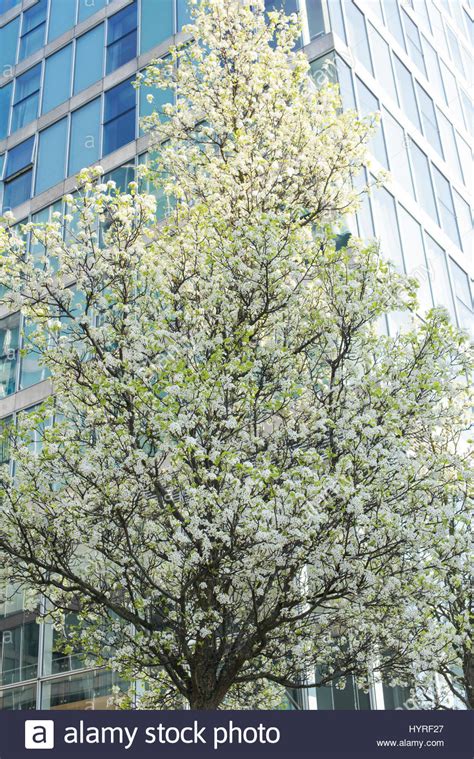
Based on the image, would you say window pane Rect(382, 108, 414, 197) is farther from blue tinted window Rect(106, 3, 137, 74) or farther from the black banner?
the black banner

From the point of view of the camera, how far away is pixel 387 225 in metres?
21.5

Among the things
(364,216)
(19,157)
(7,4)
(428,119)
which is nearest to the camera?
(364,216)

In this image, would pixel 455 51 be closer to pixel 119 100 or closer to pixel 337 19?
pixel 337 19

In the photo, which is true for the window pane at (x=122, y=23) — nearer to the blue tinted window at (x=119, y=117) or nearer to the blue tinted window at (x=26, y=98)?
the blue tinted window at (x=119, y=117)

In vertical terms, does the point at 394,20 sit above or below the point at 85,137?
above

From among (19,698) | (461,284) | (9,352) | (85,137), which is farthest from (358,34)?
(19,698)

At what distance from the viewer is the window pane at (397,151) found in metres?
23.0

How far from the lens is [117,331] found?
12.2 m

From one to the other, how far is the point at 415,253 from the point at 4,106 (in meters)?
16.5

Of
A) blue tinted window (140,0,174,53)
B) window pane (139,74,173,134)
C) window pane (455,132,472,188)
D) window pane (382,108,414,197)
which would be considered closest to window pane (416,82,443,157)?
window pane (455,132,472,188)

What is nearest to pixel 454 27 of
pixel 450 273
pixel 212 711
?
pixel 450 273

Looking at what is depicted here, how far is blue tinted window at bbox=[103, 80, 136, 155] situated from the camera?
2557cm

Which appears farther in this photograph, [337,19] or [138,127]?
[138,127]

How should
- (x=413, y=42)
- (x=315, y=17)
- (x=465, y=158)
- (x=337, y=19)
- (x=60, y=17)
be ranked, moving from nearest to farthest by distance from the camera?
(x=315, y=17) < (x=337, y=19) < (x=413, y=42) < (x=465, y=158) < (x=60, y=17)
